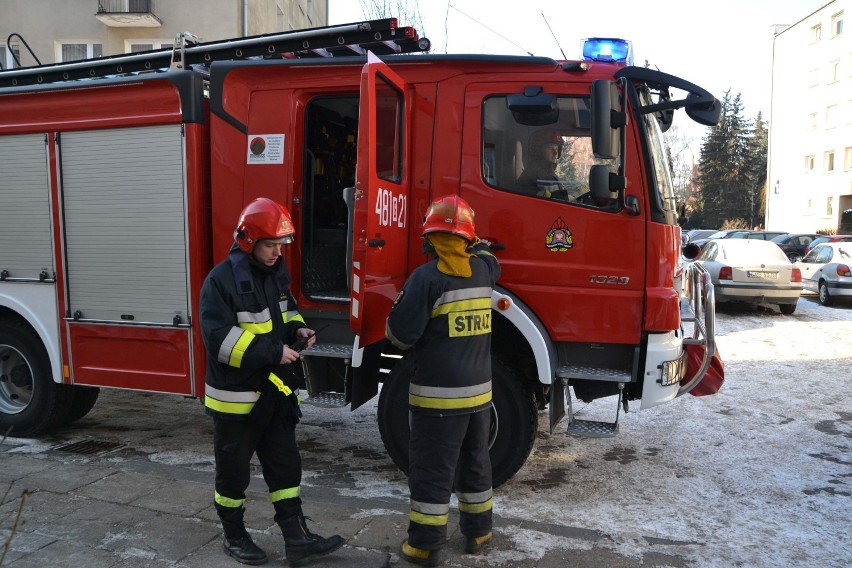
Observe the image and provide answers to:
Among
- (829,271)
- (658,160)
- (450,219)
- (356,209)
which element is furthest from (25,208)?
(829,271)

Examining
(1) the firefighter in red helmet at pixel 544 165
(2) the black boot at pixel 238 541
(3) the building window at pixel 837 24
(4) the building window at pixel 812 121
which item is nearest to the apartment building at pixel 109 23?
(1) the firefighter in red helmet at pixel 544 165

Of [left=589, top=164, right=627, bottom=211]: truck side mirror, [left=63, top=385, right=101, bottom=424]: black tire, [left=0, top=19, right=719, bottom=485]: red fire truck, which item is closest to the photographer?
[left=589, top=164, right=627, bottom=211]: truck side mirror

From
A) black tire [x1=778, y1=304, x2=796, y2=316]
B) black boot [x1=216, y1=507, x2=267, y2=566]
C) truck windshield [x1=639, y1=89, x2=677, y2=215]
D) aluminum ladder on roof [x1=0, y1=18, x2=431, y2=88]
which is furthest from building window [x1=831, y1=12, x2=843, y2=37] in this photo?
black boot [x1=216, y1=507, x2=267, y2=566]

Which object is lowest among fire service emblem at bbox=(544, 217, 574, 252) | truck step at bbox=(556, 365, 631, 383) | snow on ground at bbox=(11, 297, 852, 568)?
Answer: snow on ground at bbox=(11, 297, 852, 568)

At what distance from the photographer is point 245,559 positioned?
12.2 ft

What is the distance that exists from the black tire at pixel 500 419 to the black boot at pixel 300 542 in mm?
1010

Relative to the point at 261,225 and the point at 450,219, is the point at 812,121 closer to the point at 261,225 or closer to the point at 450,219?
the point at 450,219

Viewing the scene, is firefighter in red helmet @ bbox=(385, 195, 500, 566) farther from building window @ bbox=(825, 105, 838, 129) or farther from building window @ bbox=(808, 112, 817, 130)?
building window @ bbox=(808, 112, 817, 130)

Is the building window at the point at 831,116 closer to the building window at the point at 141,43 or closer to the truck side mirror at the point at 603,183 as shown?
the building window at the point at 141,43

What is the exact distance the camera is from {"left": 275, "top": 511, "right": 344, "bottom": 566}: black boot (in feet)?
12.2

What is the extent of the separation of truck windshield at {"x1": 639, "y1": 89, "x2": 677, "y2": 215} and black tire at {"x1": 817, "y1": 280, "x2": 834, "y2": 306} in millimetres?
12057

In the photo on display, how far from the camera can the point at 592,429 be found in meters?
4.61

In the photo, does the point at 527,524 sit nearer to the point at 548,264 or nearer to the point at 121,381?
the point at 548,264

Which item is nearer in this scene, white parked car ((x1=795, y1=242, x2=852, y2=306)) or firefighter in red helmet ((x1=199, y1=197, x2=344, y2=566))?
firefighter in red helmet ((x1=199, y1=197, x2=344, y2=566))
